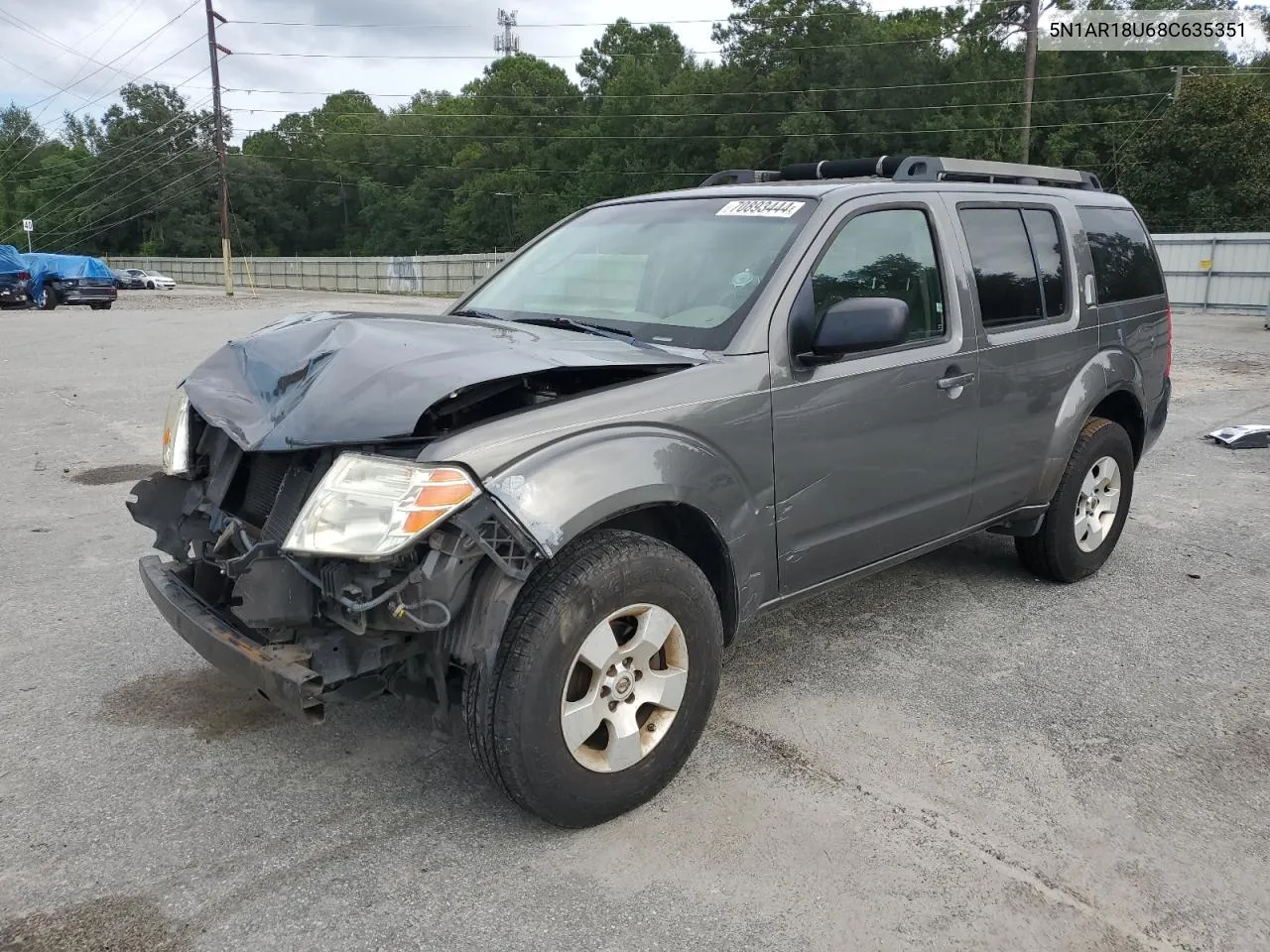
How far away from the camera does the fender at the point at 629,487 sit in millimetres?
2627

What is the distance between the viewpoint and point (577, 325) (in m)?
3.67

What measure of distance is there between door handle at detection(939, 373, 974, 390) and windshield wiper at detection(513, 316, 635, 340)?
1303 mm

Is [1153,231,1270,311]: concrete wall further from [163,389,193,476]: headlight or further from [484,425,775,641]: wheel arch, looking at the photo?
[163,389,193,476]: headlight

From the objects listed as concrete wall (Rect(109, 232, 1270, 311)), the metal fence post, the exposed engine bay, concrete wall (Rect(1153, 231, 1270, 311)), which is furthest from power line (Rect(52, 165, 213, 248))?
the exposed engine bay

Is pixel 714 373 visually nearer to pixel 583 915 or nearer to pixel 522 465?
pixel 522 465

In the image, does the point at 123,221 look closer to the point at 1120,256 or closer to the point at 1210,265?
the point at 1210,265

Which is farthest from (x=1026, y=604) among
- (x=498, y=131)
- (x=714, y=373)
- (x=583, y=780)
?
(x=498, y=131)

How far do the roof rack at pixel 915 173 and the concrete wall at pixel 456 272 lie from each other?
69.2 inches

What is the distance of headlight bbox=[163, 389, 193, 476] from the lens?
3.37 meters

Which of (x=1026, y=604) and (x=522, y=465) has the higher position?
(x=522, y=465)

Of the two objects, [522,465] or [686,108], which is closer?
[522,465]

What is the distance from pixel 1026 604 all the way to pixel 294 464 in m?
3.55

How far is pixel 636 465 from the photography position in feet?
9.38

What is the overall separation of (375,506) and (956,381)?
8.08 feet
